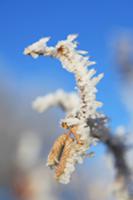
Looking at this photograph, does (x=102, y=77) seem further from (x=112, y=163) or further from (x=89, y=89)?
(x=112, y=163)

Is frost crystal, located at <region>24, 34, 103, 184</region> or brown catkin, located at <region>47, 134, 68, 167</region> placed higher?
frost crystal, located at <region>24, 34, 103, 184</region>

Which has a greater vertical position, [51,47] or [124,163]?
[51,47]

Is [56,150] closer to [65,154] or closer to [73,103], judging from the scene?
[65,154]

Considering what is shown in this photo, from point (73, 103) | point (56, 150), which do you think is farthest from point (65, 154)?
point (73, 103)

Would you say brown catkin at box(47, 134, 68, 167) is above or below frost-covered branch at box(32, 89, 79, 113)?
below

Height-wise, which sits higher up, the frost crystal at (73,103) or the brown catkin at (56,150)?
the frost crystal at (73,103)

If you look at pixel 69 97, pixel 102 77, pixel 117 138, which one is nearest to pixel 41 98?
pixel 69 97

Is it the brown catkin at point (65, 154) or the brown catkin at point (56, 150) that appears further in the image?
the brown catkin at point (65, 154)

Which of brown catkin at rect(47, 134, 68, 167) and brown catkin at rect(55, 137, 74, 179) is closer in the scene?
brown catkin at rect(47, 134, 68, 167)
